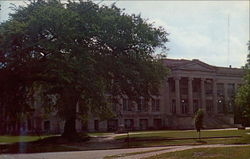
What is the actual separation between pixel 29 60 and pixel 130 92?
447 inches

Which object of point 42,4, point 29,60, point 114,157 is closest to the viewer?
point 114,157

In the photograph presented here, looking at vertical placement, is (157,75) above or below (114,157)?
above

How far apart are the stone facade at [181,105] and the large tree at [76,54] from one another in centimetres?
3834

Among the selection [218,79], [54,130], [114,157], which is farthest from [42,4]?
[218,79]

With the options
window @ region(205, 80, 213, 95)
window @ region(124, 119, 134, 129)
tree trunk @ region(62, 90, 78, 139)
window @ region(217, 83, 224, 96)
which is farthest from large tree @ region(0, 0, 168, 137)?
window @ region(217, 83, 224, 96)

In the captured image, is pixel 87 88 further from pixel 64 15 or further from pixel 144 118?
pixel 144 118

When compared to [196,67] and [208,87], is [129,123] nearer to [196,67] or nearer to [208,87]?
[196,67]

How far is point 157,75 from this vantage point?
49.4m

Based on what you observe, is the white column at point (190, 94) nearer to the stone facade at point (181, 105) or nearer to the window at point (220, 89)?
the stone facade at point (181, 105)

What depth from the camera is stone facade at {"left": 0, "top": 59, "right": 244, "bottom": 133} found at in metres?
88.9

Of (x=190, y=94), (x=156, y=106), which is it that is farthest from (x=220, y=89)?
(x=156, y=106)

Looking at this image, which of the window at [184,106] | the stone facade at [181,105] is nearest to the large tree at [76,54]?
the stone facade at [181,105]

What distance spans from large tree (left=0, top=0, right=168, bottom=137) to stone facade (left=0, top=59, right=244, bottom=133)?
126 feet

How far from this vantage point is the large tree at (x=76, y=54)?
42.0 m
